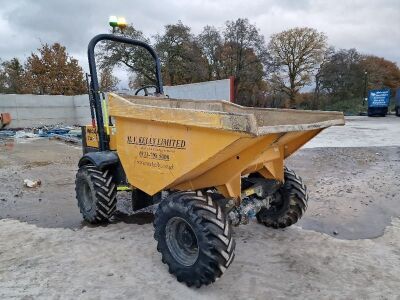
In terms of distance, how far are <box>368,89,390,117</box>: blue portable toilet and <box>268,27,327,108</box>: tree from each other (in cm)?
990

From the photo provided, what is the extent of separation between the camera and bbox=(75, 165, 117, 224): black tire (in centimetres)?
418

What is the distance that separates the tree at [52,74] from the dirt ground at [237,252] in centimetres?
2758

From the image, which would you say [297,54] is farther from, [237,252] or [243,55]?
[237,252]

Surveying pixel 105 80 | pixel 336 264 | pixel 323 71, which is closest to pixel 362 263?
pixel 336 264

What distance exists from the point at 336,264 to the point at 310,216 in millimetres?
1396

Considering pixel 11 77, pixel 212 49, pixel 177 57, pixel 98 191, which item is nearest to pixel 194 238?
pixel 98 191

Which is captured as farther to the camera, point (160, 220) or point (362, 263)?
point (362, 263)

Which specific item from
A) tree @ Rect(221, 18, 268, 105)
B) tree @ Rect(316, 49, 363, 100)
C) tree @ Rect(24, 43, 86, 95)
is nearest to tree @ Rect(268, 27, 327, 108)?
tree @ Rect(316, 49, 363, 100)

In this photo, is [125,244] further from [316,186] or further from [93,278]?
[316,186]

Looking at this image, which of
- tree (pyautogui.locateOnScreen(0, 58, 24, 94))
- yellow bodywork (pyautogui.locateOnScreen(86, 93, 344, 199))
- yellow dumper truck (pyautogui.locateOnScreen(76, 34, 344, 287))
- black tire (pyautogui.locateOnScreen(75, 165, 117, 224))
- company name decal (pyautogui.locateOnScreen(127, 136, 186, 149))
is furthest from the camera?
tree (pyautogui.locateOnScreen(0, 58, 24, 94))

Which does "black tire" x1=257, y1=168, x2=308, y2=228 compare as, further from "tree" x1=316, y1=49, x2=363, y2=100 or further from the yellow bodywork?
"tree" x1=316, y1=49, x2=363, y2=100

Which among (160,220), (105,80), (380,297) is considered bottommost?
(380,297)

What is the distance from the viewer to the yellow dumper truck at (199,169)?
2.77m

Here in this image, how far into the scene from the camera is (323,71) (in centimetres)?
3838
